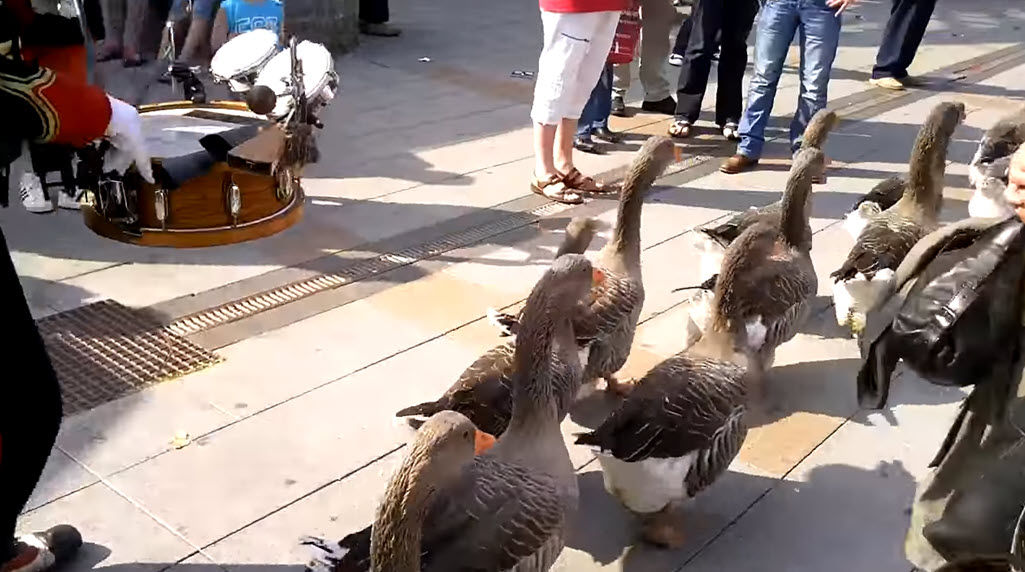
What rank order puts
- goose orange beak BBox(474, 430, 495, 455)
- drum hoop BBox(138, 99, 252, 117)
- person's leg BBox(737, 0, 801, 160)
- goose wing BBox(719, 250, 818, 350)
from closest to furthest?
goose orange beak BBox(474, 430, 495, 455) < goose wing BBox(719, 250, 818, 350) < drum hoop BBox(138, 99, 252, 117) < person's leg BBox(737, 0, 801, 160)

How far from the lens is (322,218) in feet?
19.6

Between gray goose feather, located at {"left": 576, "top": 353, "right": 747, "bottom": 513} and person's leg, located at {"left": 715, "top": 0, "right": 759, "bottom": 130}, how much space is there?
4811mm

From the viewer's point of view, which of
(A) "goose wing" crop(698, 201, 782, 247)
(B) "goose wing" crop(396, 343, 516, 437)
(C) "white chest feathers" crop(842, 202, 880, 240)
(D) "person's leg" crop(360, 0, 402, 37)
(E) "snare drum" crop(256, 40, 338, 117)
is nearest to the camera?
(B) "goose wing" crop(396, 343, 516, 437)

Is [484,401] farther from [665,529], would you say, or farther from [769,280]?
[769,280]

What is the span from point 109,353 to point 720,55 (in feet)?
17.1

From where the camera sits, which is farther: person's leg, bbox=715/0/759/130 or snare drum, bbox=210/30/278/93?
person's leg, bbox=715/0/759/130

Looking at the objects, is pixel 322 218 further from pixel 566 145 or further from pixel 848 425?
pixel 848 425

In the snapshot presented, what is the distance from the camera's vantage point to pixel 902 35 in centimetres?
980

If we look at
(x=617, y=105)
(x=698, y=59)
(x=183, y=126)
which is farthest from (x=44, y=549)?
(x=617, y=105)

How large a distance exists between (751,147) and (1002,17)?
9.89 m

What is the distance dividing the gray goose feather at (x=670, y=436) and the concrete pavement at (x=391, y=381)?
0.28 meters

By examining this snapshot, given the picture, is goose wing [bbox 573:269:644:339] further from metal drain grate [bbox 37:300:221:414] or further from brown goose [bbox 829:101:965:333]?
metal drain grate [bbox 37:300:221:414]

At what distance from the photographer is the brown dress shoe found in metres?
7.16

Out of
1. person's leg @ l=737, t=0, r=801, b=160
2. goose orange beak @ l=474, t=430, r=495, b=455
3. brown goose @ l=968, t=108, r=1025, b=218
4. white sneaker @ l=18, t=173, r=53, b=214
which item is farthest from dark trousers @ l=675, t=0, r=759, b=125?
goose orange beak @ l=474, t=430, r=495, b=455
